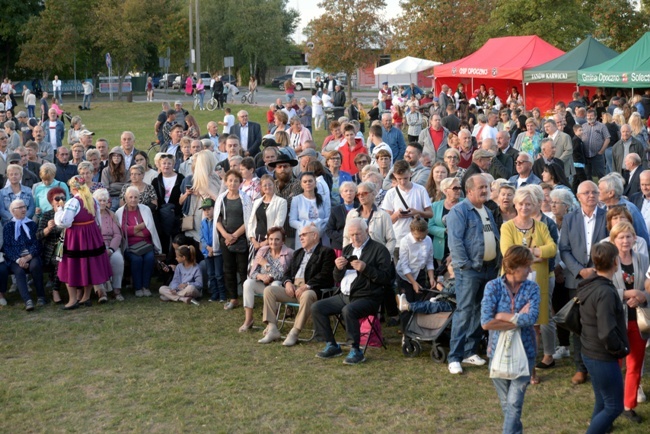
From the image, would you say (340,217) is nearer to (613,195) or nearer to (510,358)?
(613,195)

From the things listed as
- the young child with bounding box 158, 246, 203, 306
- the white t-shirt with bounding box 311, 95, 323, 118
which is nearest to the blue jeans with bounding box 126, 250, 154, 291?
the young child with bounding box 158, 246, 203, 306

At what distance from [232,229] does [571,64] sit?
627 inches

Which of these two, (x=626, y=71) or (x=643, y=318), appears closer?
(x=643, y=318)

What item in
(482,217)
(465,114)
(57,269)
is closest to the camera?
(482,217)

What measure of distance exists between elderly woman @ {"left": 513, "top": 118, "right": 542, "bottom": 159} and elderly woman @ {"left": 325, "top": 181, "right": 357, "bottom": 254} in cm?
524

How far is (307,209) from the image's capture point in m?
8.71

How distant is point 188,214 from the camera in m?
10.0

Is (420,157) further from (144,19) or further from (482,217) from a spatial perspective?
(144,19)

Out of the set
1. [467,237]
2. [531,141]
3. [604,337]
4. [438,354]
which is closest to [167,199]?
[438,354]

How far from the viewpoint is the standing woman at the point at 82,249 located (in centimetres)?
918

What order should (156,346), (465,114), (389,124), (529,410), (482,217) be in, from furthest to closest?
(465,114), (389,124), (156,346), (482,217), (529,410)

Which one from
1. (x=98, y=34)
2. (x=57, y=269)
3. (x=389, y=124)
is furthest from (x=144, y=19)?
(x=57, y=269)

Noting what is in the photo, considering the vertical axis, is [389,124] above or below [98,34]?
below

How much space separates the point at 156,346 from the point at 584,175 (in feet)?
31.2
